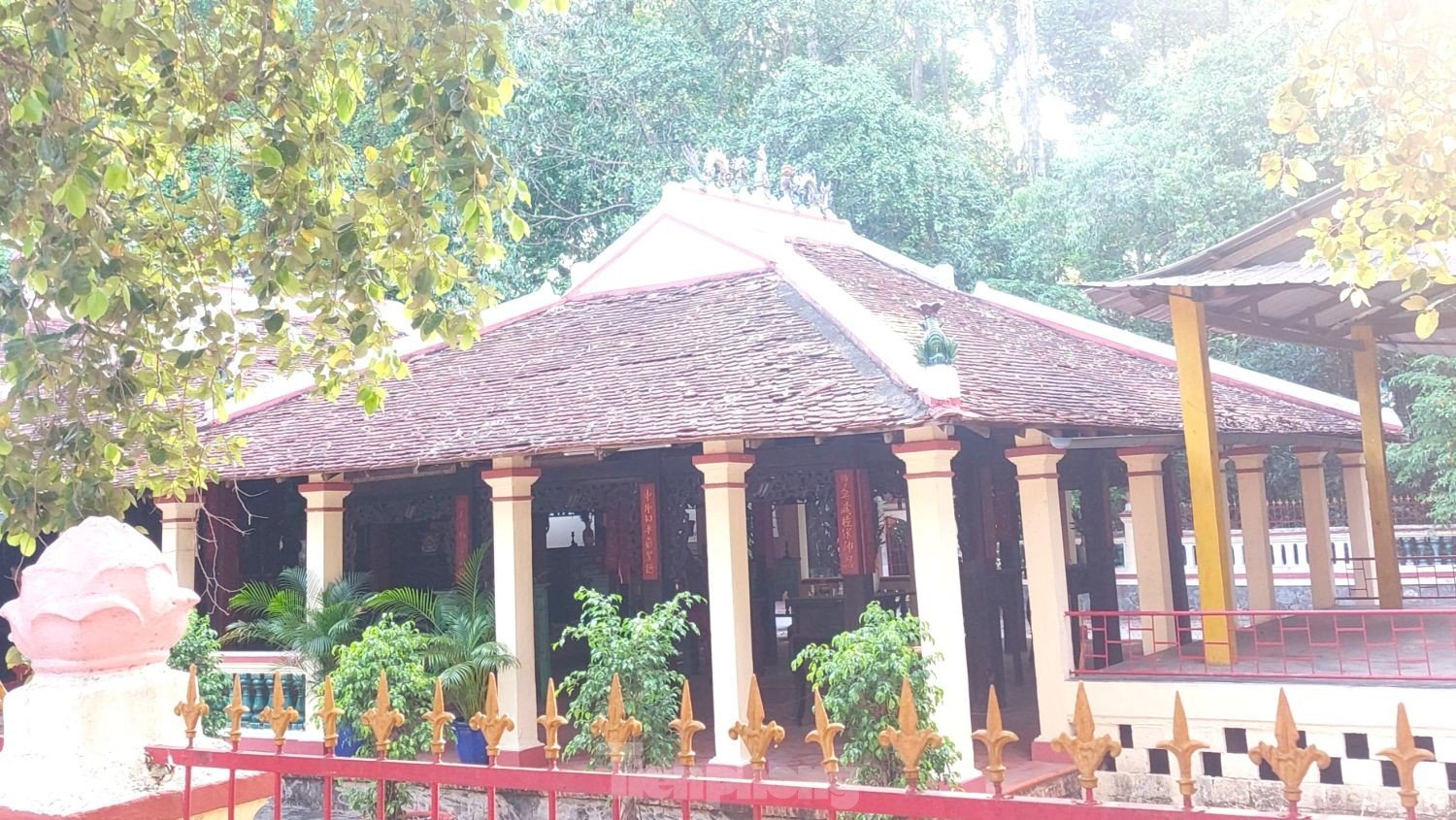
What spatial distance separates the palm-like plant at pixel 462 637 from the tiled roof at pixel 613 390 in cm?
110

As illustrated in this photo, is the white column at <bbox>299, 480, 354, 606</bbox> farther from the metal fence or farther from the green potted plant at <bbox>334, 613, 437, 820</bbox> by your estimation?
the metal fence

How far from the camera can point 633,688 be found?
799 centimetres

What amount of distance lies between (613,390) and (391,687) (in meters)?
2.82

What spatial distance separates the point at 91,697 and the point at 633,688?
534cm

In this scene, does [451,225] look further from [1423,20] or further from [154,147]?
[1423,20]

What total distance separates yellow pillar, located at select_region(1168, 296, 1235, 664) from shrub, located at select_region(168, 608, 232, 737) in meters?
7.83

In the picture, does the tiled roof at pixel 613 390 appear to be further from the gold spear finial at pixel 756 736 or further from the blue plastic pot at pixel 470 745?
the gold spear finial at pixel 756 736

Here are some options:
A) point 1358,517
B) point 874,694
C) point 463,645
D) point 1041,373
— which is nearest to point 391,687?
point 463,645

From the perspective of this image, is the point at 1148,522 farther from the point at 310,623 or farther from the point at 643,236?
the point at 310,623

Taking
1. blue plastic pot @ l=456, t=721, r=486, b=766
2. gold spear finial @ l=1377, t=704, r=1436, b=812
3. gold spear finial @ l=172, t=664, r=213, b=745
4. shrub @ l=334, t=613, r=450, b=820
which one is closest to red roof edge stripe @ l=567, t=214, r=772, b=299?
shrub @ l=334, t=613, r=450, b=820

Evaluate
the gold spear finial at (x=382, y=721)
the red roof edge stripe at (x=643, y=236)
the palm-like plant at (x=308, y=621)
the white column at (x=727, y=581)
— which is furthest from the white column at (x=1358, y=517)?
the gold spear finial at (x=382, y=721)

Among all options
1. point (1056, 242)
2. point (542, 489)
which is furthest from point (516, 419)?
point (1056, 242)

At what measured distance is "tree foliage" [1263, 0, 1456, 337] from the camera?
4.32 m

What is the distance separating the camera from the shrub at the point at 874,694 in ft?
23.2
